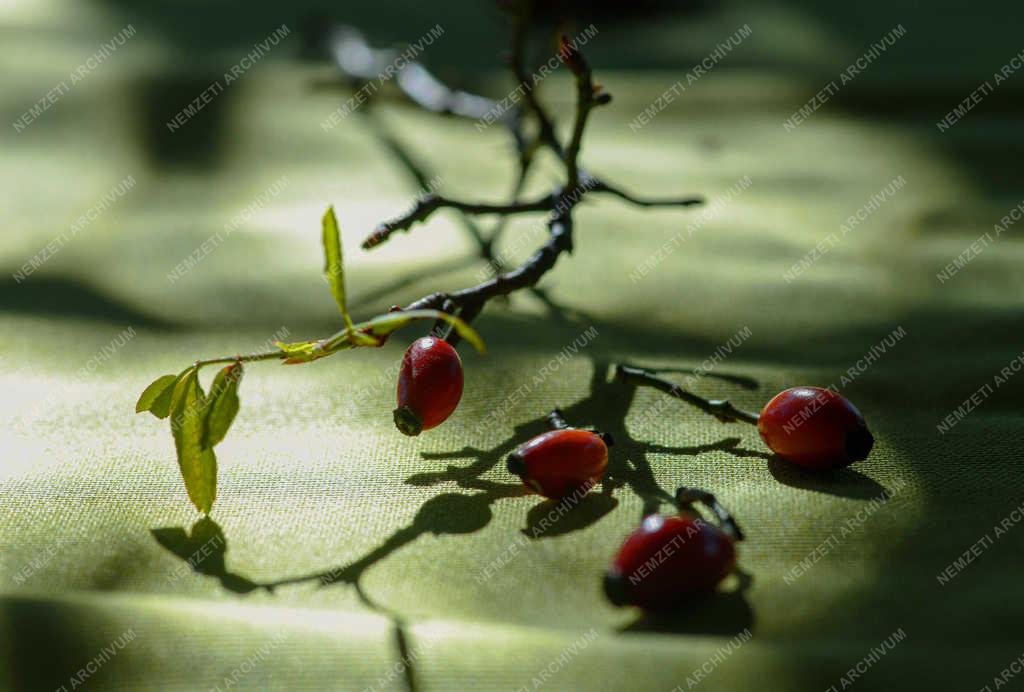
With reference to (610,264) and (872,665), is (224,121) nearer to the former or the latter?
(610,264)

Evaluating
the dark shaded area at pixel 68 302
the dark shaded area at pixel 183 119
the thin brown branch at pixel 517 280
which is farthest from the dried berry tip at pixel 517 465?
the dark shaded area at pixel 183 119

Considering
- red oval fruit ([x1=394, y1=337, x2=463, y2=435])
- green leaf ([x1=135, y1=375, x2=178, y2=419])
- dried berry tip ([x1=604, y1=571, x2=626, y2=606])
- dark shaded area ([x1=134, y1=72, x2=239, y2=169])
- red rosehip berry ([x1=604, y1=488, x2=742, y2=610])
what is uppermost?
red rosehip berry ([x1=604, y1=488, x2=742, y2=610])

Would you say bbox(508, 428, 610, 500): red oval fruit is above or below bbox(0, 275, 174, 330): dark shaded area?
above

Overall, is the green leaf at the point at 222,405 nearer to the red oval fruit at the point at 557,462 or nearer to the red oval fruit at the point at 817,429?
the red oval fruit at the point at 557,462

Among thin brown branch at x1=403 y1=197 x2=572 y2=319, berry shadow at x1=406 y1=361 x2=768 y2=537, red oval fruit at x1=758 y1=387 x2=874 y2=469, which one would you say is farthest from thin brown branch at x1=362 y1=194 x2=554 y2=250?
red oval fruit at x1=758 y1=387 x2=874 y2=469

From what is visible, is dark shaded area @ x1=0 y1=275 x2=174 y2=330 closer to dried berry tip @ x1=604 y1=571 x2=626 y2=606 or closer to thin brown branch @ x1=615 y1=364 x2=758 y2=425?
thin brown branch @ x1=615 y1=364 x2=758 y2=425

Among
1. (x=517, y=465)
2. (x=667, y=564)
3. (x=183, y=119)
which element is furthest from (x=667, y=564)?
(x=183, y=119)

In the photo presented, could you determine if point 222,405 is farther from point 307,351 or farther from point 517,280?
point 517,280
